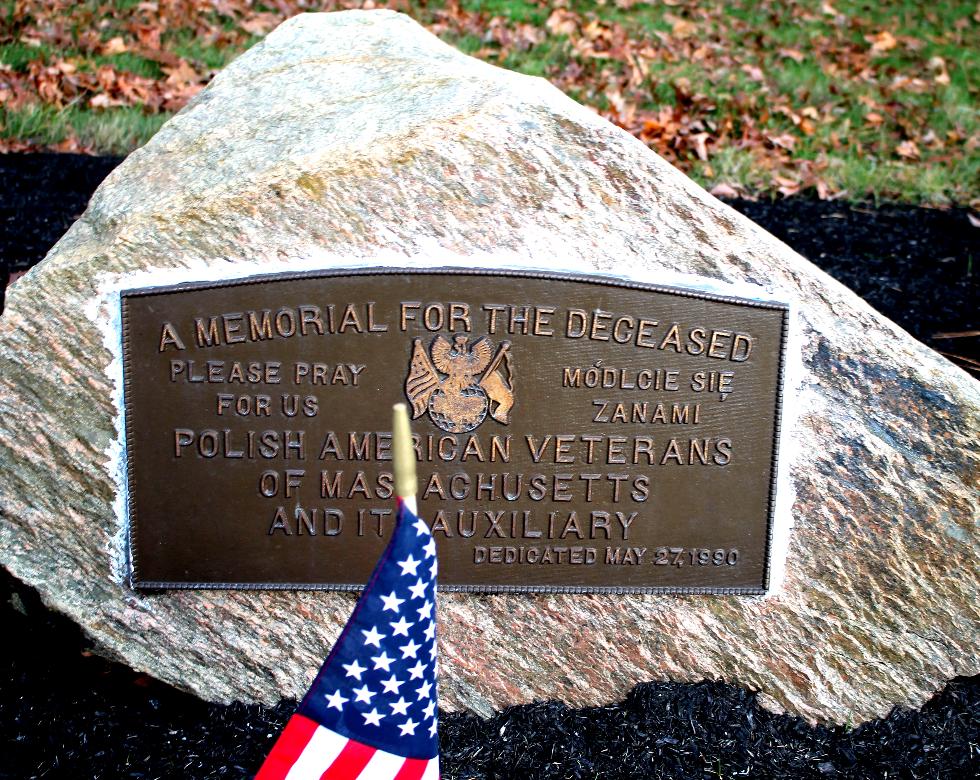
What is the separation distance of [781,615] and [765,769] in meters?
0.38

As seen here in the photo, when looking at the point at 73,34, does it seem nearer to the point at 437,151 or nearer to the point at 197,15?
the point at 197,15

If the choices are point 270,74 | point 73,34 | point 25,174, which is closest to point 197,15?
point 73,34

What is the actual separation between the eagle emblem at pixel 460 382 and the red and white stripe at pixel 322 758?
85 centimetres

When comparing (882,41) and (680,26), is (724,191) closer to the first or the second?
(680,26)

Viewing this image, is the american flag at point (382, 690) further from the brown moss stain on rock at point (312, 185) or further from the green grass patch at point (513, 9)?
the green grass patch at point (513, 9)

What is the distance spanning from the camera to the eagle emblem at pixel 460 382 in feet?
7.64

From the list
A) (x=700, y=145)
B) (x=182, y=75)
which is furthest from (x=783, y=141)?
(x=182, y=75)

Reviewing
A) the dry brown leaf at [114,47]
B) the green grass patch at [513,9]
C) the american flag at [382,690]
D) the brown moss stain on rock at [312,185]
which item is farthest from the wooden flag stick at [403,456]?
the green grass patch at [513,9]

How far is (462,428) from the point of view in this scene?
7.84 ft

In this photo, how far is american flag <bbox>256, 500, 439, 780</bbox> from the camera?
163 centimetres

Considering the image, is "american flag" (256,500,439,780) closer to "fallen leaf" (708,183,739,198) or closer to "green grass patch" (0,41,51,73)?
"fallen leaf" (708,183,739,198)

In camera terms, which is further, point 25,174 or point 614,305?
point 25,174

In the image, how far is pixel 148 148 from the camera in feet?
8.80

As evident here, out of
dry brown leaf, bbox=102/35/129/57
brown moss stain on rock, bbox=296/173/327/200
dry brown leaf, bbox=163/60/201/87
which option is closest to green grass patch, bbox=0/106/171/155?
dry brown leaf, bbox=163/60/201/87
